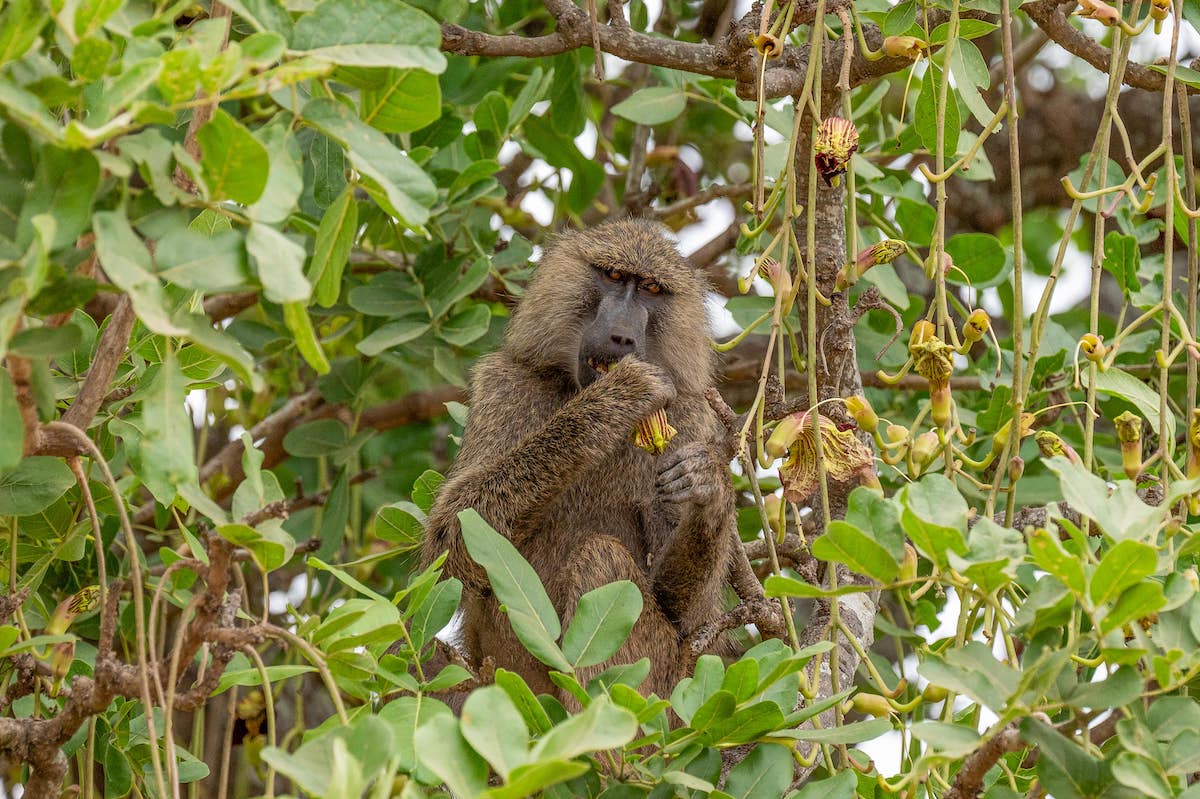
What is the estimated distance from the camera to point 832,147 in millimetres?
2736

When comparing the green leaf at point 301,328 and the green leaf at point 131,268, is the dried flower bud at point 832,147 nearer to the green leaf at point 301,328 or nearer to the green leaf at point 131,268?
the green leaf at point 301,328

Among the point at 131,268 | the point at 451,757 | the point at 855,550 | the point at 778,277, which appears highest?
the point at 131,268

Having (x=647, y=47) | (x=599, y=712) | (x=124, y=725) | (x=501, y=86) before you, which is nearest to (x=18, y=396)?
(x=599, y=712)

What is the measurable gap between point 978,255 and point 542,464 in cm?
152

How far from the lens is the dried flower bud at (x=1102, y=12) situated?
264cm

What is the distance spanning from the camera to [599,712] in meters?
1.72

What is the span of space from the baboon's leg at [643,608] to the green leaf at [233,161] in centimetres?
206

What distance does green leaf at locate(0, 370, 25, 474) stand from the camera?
1816mm

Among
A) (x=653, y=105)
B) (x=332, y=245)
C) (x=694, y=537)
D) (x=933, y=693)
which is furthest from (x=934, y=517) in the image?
(x=653, y=105)

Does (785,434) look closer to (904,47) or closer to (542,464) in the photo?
(904,47)

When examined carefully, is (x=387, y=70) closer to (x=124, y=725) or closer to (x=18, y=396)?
(x=18, y=396)

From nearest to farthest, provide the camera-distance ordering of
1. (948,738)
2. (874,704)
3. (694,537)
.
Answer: (948,738) < (874,704) < (694,537)

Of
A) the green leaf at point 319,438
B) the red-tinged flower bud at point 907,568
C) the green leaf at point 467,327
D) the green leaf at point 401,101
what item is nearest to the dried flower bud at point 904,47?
the green leaf at point 401,101

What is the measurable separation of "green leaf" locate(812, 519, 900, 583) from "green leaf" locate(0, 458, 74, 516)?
5.41ft
